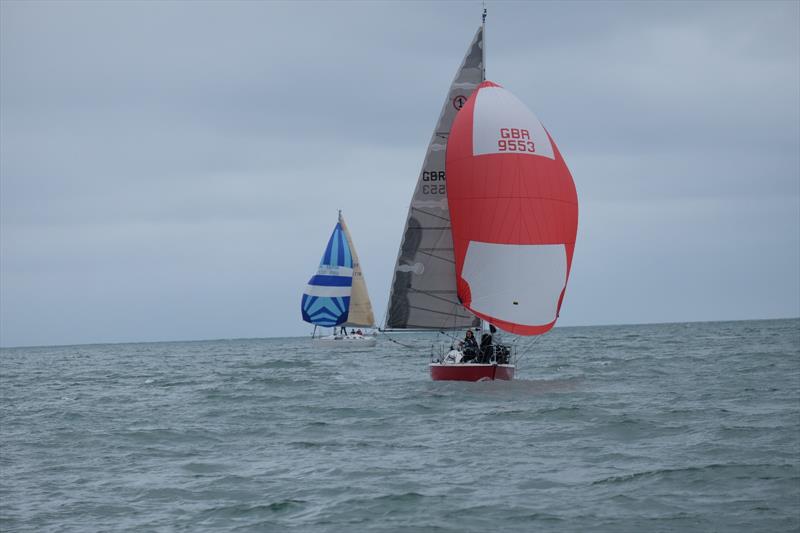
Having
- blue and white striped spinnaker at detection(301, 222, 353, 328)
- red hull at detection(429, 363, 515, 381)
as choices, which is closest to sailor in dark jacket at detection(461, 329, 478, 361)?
red hull at detection(429, 363, 515, 381)

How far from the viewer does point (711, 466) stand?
13.4 m

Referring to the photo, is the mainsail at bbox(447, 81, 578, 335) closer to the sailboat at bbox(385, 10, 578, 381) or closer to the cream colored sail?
the sailboat at bbox(385, 10, 578, 381)

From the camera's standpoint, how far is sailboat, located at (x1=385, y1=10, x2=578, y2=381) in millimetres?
26344

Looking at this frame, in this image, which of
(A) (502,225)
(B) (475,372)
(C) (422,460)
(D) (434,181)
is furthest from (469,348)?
(C) (422,460)

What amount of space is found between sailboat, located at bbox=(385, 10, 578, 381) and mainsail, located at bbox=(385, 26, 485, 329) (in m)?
0.30

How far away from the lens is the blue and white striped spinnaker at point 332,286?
245ft

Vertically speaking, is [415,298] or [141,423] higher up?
[415,298]

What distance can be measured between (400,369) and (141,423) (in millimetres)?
21344

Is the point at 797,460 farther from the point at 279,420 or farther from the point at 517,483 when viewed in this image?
the point at 279,420

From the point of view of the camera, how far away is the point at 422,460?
14.8 m

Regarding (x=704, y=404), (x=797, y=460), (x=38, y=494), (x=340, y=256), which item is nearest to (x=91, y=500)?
(x=38, y=494)

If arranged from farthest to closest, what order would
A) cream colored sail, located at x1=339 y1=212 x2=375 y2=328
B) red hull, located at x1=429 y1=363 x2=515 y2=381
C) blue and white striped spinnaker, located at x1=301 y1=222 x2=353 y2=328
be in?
1. cream colored sail, located at x1=339 y1=212 x2=375 y2=328
2. blue and white striped spinnaker, located at x1=301 y1=222 x2=353 y2=328
3. red hull, located at x1=429 y1=363 x2=515 y2=381

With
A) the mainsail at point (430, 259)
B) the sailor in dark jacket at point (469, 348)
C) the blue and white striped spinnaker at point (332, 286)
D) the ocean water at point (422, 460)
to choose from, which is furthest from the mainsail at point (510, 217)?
the blue and white striped spinnaker at point (332, 286)

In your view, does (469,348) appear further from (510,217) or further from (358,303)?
(358,303)
